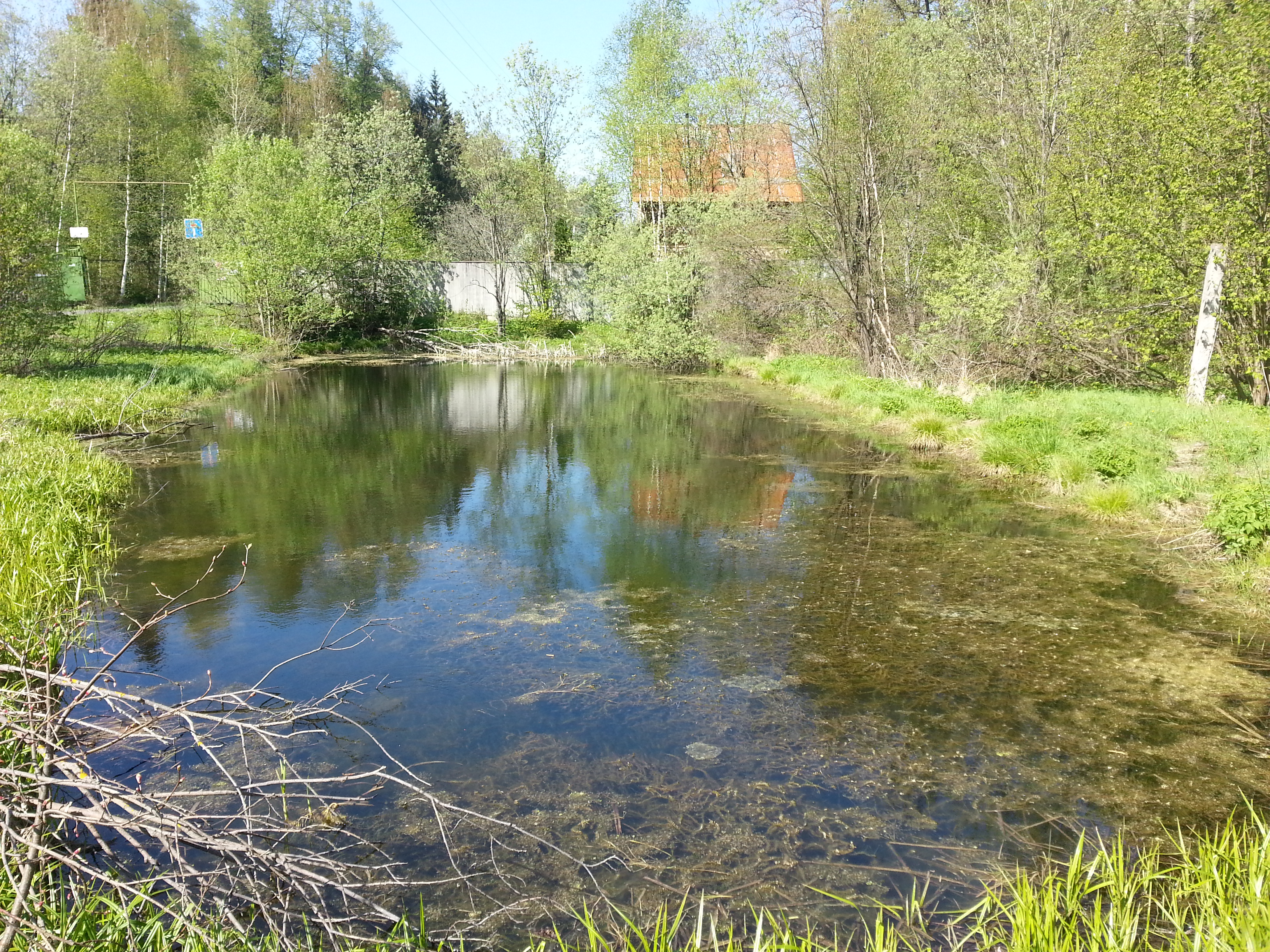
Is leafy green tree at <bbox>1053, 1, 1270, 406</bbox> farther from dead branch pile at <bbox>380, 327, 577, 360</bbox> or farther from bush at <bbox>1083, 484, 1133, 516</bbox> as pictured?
dead branch pile at <bbox>380, 327, 577, 360</bbox>

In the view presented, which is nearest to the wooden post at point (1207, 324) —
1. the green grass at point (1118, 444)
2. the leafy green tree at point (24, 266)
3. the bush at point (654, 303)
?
the green grass at point (1118, 444)

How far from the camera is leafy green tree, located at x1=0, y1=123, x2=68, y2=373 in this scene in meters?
14.9

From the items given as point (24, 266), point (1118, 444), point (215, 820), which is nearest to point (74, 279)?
point (24, 266)

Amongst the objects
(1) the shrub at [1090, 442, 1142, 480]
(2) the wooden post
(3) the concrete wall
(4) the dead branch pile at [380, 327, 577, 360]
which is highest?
(3) the concrete wall

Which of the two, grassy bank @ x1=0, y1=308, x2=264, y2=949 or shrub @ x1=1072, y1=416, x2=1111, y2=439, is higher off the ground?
shrub @ x1=1072, y1=416, x2=1111, y2=439

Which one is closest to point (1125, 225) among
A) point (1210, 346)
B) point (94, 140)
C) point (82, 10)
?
point (1210, 346)

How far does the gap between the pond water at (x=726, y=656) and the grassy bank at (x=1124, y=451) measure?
0.69m

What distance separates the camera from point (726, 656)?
632cm

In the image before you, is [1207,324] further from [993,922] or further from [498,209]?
[498,209]

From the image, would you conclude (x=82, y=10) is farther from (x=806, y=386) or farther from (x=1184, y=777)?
(x=1184, y=777)

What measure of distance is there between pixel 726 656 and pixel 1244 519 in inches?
195

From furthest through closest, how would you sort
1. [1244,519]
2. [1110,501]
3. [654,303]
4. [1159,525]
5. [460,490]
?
[654,303] → [460,490] → [1110,501] → [1159,525] → [1244,519]

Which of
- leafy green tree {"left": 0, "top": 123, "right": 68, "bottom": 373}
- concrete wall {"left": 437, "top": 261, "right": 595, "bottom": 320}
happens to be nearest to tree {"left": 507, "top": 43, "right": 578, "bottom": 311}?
concrete wall {"left": 437, "top": 261, "right": 595, "bottom": 320}

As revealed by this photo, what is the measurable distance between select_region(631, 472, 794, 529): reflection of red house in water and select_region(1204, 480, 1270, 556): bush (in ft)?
13.8
